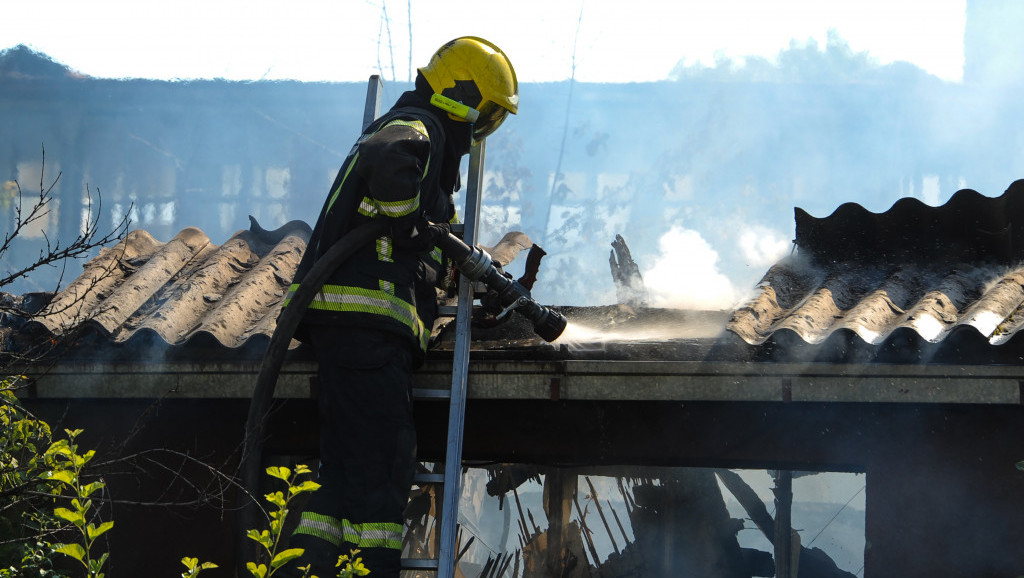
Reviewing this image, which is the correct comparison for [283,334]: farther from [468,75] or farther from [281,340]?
[468,75]

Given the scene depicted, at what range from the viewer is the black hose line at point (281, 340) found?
355cm

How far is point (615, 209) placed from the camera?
18.4 meters

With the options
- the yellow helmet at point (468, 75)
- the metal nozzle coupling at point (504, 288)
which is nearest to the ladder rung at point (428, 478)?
the metal nozzle coupling at point (504, 288)

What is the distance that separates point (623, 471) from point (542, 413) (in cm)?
342

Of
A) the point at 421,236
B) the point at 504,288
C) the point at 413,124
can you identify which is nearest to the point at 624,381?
the point at 504,288

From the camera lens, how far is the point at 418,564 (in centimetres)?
360

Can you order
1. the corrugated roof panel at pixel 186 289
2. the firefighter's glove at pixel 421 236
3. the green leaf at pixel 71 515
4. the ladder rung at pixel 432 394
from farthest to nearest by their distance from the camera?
the corrugated roof panel at pixel 186 289 → the ladder rung at pixel 432 394 → the firefighter's glove at pixel 421 236 → the green leaf at pixel 71 515

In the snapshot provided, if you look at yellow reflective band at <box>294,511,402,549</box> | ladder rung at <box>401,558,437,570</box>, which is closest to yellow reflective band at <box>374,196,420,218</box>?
yellow reflective band at <box>294,511,402,549</box>

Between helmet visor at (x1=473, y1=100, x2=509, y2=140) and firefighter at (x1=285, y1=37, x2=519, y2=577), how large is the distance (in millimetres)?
200

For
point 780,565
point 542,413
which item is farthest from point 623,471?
point 542,413

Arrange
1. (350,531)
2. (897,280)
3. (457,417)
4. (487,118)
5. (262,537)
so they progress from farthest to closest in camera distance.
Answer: (897,280)
(487,118)
(457,417)
(350,531)
(262,537)

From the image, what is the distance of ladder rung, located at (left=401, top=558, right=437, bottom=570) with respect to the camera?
3523 mm

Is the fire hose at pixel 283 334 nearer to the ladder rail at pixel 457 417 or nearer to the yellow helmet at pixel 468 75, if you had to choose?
the ladder rail at pixel 457 417

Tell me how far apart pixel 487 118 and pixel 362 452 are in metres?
1.61
